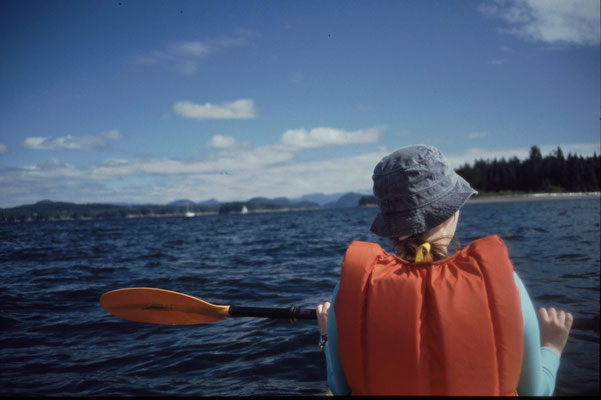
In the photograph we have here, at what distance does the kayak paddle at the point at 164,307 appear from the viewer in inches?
128

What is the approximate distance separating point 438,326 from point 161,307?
2860 mm

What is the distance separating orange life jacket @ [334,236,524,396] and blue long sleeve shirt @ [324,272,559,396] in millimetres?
71

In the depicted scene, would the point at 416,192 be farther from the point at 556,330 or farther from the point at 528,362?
the point at 556,330

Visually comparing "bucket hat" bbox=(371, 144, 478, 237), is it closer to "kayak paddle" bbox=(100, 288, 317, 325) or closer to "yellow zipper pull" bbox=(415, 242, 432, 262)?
"yellow zipper pull" bbox=(415, 242, 432, 262)

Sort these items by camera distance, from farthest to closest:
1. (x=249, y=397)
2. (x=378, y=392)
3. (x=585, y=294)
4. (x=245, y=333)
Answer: (x=585, y=294) < (x=245, y=333) < (x=249, y=397) < (x=378, y=392)

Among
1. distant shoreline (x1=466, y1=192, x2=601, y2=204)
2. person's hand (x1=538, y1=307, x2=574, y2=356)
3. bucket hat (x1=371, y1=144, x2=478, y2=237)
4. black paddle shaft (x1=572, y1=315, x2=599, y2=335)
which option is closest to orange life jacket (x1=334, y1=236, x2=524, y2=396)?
bucket hat (x1=371, y1=144, x2=478, y2=237)

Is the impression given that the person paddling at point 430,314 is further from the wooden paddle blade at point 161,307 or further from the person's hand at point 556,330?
A: the wooden paddle blade at point 161,307

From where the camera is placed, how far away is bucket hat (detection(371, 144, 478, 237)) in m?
1.58

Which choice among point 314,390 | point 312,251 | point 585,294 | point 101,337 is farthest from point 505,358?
point 312,251

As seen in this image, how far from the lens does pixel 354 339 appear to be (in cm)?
142

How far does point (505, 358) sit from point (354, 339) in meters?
0.52

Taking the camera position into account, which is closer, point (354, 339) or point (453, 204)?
point (354, 339)

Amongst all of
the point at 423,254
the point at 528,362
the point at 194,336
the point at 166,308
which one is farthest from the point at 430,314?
the point at 194,336

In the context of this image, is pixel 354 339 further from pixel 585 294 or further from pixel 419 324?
pixel 585 294
